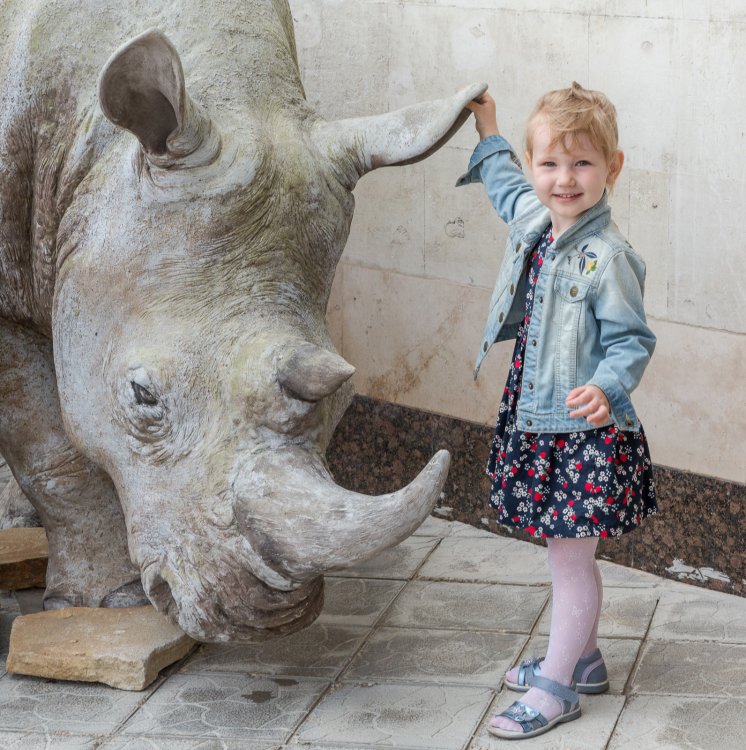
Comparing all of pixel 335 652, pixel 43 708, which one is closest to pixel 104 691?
pixel 43 708

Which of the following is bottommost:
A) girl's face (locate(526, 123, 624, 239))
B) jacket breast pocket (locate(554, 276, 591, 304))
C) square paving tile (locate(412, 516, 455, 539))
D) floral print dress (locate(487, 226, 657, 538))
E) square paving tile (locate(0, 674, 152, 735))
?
square paving tile (locate(0, 674, 152, 735))

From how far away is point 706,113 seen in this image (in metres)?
4.79

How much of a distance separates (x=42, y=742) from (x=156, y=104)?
169 centimetres

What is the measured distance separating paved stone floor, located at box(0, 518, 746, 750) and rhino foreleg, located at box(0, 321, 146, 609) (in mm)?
295

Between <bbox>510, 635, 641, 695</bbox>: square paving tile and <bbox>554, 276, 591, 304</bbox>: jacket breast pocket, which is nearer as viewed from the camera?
<bbox>554, 276, 591, 304</bbox>: jacket breast pocket

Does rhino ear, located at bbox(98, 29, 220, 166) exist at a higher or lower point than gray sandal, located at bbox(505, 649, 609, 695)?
higher

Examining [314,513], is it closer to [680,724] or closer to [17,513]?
[680,724]

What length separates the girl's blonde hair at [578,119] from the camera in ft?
12.3

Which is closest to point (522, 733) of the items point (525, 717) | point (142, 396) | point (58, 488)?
point (525, 717)

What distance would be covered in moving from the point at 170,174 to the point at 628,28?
196 centimetres

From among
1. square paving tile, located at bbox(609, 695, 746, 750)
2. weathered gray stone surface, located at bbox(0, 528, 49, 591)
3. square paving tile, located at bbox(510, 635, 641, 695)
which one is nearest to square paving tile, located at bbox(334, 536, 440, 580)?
square paving tile, located at bbox(510, 635, 641, 695)

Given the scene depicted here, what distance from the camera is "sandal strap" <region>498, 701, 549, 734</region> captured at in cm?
393

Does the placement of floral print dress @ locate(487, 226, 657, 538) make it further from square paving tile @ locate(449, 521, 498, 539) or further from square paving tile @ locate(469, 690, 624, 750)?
square paving tile @ locate(449, 521, 498, 539)

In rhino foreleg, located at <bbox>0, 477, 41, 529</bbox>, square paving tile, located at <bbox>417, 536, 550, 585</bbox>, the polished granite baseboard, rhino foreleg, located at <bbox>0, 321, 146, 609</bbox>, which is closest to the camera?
rhino foreleg, located at <bbox>0, 321, 146, 609</bbox>
